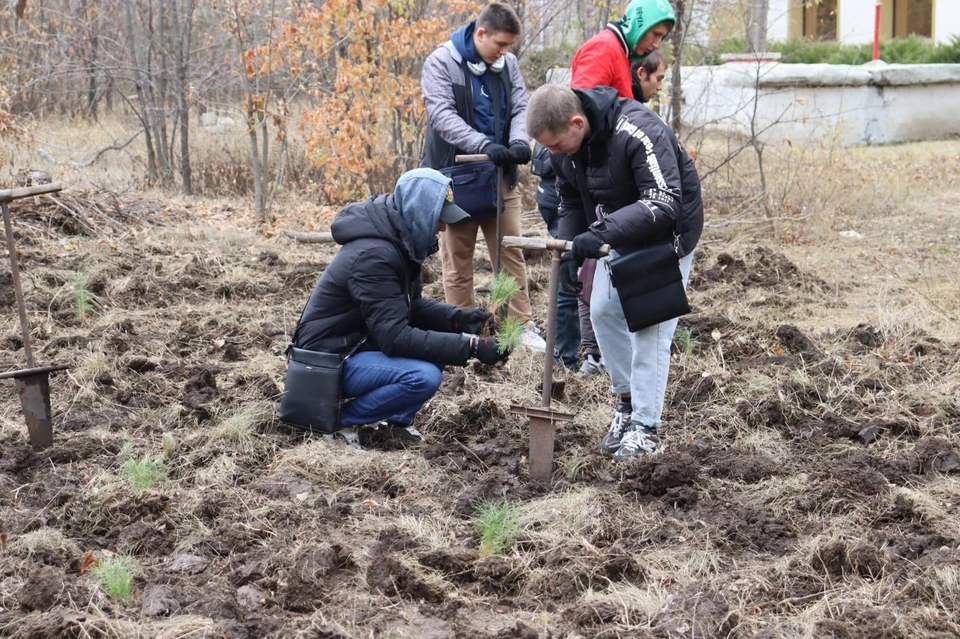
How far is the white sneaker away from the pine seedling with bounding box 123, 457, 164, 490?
7.59 ft

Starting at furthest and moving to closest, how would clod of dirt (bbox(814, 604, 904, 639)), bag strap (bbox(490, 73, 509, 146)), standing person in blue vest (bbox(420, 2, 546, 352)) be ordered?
bag strap (bbox(490, 73, 509, 146)) → standing person in blue vest (bbox(420, 2, 546, 352)) → clod of dirt (bbox(814, 604, 904, 639))

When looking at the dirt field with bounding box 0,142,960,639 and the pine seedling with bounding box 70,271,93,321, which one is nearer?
the dirt field with bounding box 0,142,960,639

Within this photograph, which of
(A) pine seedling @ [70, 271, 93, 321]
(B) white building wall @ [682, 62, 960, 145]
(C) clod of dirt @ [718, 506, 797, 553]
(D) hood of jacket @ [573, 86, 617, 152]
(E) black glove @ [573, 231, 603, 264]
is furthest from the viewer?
(B) white building wall @ [682, 62, 960, 145]

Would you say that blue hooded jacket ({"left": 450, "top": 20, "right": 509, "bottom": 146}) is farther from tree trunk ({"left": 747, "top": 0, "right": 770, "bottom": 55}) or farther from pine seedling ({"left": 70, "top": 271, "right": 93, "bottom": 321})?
tree trunk ({"left": 747, "top": 0, "right": 770, "bottom": 55})

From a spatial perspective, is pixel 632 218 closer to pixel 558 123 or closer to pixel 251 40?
pixel 558 123

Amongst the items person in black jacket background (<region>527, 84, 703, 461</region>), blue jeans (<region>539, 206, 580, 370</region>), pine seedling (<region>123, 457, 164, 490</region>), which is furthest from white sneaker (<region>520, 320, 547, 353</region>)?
pine seedling (<region>123, 457, 164, 490</region>)

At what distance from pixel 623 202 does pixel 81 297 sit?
13.1 ft

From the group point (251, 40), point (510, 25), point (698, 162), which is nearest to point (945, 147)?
point (698, 162)

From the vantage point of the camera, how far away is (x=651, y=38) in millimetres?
4879

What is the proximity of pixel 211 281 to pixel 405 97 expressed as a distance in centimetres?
305

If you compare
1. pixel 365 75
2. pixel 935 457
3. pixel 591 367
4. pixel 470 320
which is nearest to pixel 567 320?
pixel 591 367

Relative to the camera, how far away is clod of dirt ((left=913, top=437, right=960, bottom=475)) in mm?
4098

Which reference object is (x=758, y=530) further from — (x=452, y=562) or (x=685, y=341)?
(x=685, y=341)

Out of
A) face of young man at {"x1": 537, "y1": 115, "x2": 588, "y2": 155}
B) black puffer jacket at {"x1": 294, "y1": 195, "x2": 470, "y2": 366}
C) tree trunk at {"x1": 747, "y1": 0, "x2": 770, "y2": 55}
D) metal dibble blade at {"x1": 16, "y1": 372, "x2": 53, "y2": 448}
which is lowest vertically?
metal dibble blade at {"x1": 16, "y1": 372, "x2": 53, "y2": 448}
